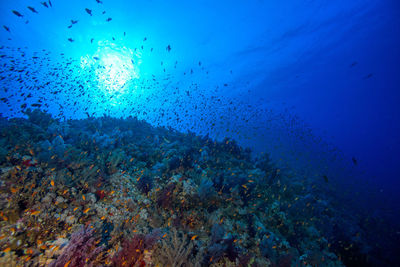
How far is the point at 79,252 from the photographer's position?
3227 mm

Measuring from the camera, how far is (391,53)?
28.6 meters

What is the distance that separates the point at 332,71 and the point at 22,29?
55.7m

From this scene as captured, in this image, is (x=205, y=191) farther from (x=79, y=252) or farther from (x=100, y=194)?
(x=79, y=252)

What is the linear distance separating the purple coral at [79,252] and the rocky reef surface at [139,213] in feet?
0.06

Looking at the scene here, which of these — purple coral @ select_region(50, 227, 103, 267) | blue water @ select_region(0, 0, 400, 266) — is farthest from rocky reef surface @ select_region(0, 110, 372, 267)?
blue water @ select_region(0, 0, 400, 266)

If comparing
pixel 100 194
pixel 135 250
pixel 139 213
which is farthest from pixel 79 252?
pixel 100 194

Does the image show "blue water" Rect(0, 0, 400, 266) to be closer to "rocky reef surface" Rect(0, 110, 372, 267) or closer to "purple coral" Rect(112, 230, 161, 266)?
"rocky reef surface" Rect(0, 110, 372, 267)

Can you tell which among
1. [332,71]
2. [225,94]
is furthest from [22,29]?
[332,71]

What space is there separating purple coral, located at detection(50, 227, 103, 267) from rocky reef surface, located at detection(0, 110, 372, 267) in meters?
0.02

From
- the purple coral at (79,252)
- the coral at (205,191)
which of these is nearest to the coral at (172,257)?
the purple coral at (79,252)

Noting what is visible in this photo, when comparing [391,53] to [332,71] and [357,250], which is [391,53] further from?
[357,250]

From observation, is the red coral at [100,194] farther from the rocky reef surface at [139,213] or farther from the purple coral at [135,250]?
the purple coral at [135,250]

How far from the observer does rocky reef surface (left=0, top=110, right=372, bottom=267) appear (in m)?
3.66

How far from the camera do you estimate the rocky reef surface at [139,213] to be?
12.0 ft
